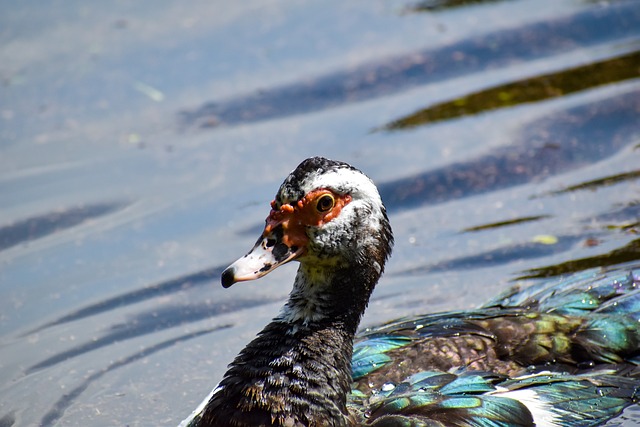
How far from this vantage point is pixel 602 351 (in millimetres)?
5566

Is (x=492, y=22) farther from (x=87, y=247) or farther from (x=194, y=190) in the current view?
(x=87, y=247)

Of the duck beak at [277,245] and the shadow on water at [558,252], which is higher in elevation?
the duck beak at [277,245]

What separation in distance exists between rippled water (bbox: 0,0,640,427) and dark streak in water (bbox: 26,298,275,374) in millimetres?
12

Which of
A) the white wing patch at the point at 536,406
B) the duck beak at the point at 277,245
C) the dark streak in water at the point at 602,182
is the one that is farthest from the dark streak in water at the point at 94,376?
the dark streak in water at the point at 602,182

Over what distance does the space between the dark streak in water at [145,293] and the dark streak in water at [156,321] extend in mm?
174

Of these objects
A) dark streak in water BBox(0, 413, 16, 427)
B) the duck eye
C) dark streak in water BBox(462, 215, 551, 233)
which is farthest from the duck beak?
dark streak in water BBox(462, 215, 551, 233)

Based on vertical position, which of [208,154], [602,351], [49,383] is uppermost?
[602,351]

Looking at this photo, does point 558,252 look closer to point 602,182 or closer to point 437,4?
point 602,182

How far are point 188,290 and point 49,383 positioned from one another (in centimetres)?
123

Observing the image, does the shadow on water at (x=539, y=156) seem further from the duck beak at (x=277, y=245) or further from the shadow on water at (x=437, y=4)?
the duck beak at (x=277, y=245)

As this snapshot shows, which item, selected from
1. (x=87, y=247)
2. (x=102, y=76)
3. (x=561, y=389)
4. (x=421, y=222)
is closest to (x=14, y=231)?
(x=87, y=247)

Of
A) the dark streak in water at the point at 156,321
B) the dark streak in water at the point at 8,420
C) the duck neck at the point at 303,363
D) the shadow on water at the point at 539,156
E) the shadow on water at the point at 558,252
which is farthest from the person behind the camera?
the shadow on water at the point at 539,156

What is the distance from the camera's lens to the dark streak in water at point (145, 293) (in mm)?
7031

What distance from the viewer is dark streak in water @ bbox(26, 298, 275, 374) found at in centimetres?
674
